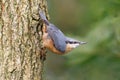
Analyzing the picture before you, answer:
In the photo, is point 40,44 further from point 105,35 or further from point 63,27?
point 63,27

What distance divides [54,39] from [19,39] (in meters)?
0.32

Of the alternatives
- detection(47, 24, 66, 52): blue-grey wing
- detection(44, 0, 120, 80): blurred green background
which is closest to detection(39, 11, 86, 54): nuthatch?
detection(47, 24, 66, 52): blue-grey wing

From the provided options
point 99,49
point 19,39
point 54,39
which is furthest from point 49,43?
point 99,49

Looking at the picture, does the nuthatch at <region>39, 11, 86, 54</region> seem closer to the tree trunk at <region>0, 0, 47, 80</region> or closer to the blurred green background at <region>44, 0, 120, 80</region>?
the tree trunk at <region>0, 0, 47, 80</region>

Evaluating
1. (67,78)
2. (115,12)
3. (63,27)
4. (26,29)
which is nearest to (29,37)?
(26,29)

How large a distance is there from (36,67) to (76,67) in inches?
151

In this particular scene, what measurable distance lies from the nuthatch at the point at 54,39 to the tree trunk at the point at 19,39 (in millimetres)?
64

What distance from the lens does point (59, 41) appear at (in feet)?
19.0

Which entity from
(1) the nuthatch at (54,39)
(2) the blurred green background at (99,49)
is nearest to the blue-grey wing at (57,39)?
(1) the nuthatch at (54,39)

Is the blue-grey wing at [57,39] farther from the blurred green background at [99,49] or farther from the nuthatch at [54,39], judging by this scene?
the blurred green background at [99,49]

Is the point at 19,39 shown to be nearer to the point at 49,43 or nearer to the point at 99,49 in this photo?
the point at 49,43

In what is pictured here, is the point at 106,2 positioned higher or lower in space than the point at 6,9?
lower

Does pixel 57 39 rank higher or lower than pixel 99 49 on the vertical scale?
higher

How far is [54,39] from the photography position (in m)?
5.79
